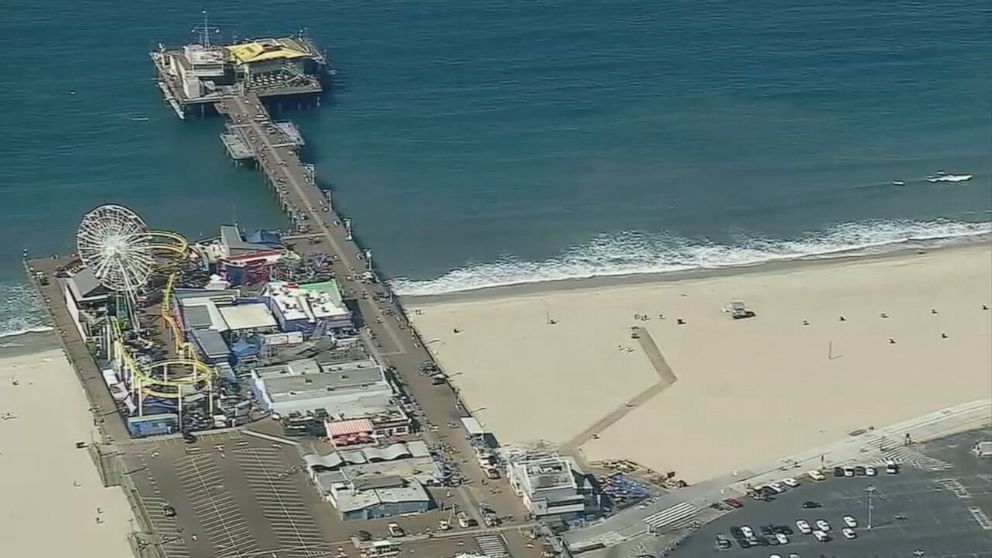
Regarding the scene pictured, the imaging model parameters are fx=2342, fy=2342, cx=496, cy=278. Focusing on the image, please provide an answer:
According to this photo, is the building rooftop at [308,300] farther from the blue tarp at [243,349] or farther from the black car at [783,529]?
the black car at [783,529]

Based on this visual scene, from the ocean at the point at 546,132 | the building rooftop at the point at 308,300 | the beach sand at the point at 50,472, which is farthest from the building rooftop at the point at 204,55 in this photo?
the beach sand at the point at 50,472

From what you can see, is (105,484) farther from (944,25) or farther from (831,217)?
(944,25)

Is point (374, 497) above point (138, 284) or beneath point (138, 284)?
beneath

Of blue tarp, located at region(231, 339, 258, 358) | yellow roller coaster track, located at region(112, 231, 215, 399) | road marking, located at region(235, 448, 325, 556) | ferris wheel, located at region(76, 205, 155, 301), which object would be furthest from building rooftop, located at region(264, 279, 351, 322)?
road marking, located at region(235, 448, 325, 556)

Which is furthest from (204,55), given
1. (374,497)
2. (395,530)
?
(395,530)

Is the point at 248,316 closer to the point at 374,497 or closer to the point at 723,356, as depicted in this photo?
the point at 374,497

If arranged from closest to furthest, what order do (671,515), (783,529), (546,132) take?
(783,529) → (671,515) → (546,132)

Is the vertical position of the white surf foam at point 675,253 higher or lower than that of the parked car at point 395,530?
higher
